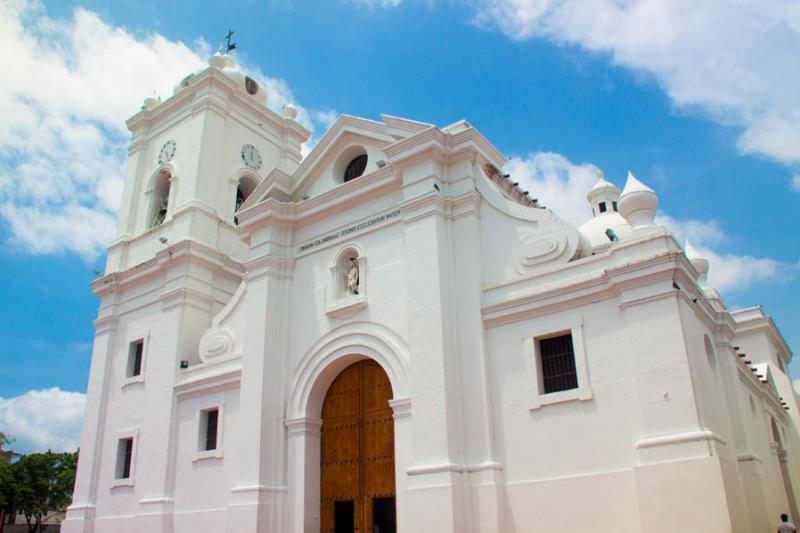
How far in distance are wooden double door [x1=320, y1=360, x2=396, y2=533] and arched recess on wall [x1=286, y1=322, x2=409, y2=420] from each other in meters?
0.29

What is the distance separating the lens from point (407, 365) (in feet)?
44.5

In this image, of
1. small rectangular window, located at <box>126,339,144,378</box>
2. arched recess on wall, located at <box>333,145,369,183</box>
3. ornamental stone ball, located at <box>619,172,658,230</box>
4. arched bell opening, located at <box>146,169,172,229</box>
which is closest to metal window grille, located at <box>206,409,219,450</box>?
small rectangular window, located at <box>126,339,144,378</box>

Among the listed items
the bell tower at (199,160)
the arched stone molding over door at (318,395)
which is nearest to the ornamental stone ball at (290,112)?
the bell tower at (199,160)

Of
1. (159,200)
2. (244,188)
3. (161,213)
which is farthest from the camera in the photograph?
(244,188)

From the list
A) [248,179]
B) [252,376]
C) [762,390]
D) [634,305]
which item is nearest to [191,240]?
[248,179]

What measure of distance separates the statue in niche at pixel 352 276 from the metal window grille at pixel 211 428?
4.94 metres

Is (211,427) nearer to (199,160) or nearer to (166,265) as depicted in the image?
(166,265)

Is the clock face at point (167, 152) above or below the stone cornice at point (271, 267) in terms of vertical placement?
above

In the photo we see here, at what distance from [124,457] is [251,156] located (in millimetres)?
10073

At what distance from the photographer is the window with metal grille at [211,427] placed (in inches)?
672

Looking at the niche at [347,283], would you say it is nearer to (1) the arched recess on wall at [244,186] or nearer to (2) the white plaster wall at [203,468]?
(2) the white plaster wall at [203,468]

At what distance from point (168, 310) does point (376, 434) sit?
8.24 meters

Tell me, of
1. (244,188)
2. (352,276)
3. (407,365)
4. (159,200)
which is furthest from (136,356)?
(407,365)

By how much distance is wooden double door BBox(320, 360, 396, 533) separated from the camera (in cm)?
1370
